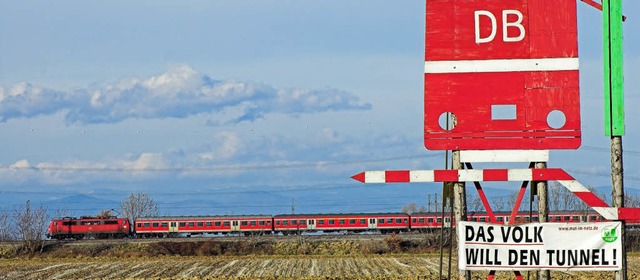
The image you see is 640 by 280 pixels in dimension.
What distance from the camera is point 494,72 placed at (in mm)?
12375

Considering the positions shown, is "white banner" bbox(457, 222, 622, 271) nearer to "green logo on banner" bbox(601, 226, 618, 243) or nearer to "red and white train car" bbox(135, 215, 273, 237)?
"green logo on banner" bbox(601, 226, 618, 243)

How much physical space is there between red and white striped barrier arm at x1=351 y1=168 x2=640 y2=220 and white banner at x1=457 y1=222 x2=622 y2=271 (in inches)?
9.0

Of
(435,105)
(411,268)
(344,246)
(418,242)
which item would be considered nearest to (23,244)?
(344,246)

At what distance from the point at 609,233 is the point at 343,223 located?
7828 centimetres

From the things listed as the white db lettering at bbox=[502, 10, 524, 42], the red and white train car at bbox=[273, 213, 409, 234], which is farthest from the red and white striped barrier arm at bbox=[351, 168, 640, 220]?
the red and white train car at bbox=[273, 213, 409, 234]

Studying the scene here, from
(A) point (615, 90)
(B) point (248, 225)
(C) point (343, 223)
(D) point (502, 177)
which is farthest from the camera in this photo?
(B) point (248, 225)

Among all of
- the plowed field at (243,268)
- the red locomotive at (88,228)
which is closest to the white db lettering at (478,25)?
the plowed field at (243,268)

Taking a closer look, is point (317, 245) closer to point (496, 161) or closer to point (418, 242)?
point (418, 242)

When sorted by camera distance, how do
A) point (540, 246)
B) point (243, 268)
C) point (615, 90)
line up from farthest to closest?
point (243, 268), point (615, 90), point (540, 246)

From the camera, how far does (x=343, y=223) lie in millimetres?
90000

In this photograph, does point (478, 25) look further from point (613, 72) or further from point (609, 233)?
point (609, 233)

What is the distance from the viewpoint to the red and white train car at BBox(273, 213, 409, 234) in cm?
8862

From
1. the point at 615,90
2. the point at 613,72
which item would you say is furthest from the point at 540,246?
the point at 613,72

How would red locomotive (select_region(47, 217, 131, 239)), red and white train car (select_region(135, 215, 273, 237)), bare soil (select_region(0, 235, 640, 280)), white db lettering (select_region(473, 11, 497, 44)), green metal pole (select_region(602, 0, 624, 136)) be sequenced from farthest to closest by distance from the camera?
red locomotive (select_region(47, 217, 131, 239))
red and white train car (select_region(135, 215, 273, 237))
bare soil (select_region(0, 235, 640, 280))
white db lettering (select_region(473, 11, 497, 44))
green metal pole (select_region(602, 0, 624, 136))
